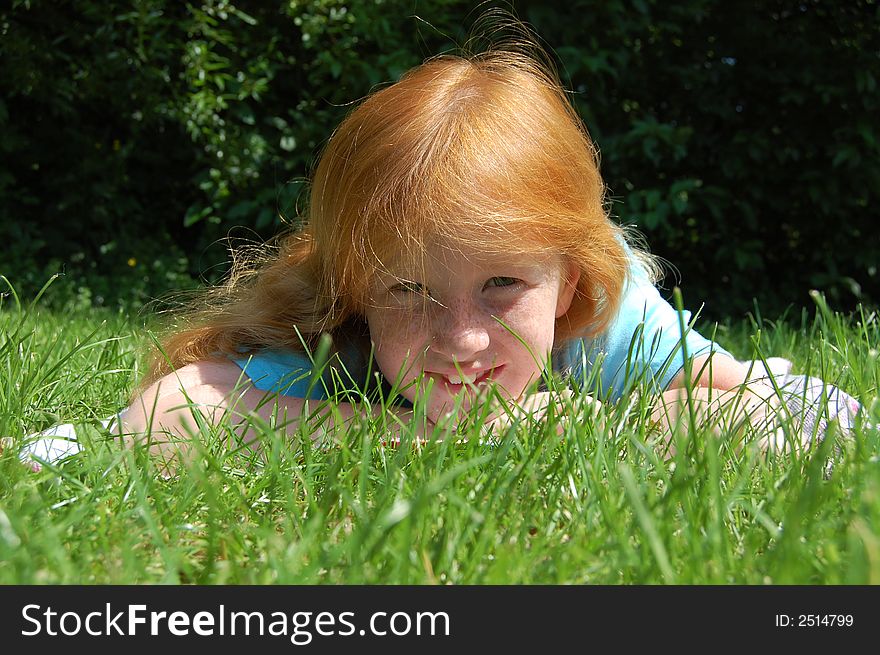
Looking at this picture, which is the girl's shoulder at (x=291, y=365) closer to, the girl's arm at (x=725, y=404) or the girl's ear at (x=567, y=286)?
the girl's ear at (x=567, y=286)

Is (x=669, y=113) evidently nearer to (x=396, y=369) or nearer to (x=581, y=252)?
(x=581, y=252)

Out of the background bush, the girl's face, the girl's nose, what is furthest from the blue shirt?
the background bush

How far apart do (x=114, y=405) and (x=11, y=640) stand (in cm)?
104

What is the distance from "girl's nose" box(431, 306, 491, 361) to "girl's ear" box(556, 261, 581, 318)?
11.9 inches

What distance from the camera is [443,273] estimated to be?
1557 millimetres

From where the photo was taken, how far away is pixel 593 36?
14.1ft

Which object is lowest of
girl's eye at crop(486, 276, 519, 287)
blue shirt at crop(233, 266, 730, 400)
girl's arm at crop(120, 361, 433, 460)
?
blue shirt at crop(233, 266, 730, 400)

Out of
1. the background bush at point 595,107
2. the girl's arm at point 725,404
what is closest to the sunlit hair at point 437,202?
the girl's arm at point 725,404

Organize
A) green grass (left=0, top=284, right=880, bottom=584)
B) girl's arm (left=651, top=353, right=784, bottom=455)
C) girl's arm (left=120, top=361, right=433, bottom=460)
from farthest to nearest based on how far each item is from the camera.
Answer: girl's arm (left=120, top=361, right=433, bottom=460)
girl's arm (left=651, top=353, right=784, bottom=455)
green grass (left=0, top=284, right=880, bottom=584)

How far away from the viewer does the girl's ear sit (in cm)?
180

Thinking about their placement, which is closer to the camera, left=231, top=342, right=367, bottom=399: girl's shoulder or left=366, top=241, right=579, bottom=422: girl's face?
left=366, top=241, right=579, bottom=422: girl's face

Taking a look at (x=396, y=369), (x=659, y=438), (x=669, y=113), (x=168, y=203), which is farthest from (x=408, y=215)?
(x=168, y=203)

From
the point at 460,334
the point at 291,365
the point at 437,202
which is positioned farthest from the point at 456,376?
the point at 291,365

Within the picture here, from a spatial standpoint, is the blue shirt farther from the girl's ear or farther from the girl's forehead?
the girl's forehead
